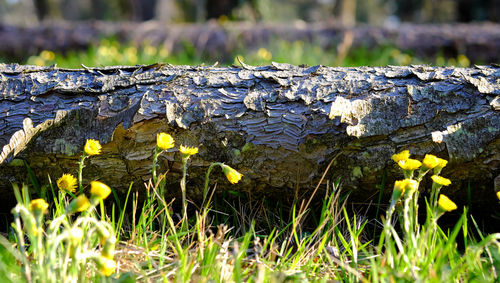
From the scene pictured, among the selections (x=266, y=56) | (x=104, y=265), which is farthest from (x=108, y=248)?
(x=266, y=56)

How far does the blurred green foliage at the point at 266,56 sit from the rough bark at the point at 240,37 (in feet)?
0.41

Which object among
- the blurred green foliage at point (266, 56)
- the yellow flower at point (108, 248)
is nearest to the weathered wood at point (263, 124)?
the yellow flower at point (108, 248)

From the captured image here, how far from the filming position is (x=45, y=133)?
1.55 meters

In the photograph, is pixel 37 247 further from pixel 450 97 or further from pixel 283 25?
pixel 283 25

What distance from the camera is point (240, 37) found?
5.73 meters

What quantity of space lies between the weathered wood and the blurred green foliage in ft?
9.39

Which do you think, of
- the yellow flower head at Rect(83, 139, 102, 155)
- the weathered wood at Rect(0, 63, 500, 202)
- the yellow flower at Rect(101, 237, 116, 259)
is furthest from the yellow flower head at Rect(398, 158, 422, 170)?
the yellow flower head at Rect(83, 139, 102, 155)

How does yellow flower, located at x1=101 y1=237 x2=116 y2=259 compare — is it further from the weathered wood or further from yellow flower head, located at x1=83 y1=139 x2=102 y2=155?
the weathered wood

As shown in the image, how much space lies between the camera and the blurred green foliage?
4.70 metres

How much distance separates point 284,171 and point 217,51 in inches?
172

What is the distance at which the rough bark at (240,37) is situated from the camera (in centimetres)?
555

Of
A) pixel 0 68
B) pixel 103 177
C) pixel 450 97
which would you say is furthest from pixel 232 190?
pixel 0 68

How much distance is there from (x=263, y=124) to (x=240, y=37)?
441cm

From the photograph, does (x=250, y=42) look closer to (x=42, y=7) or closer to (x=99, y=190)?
(x=99, y=190)
